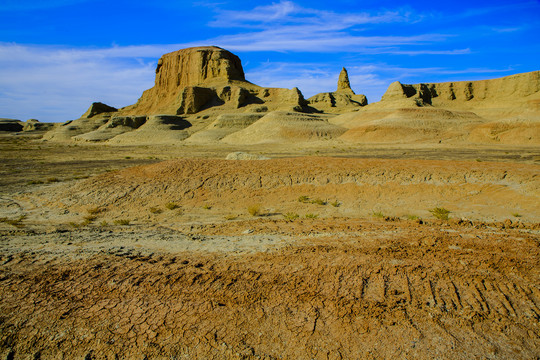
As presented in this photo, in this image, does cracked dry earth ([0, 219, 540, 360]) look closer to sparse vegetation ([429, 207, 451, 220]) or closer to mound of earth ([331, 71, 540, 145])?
sparse vegetation ([429, 207, 451, 220])

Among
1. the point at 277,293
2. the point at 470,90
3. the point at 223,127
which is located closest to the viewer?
the point at 277,293

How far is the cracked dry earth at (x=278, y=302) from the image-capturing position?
383cm

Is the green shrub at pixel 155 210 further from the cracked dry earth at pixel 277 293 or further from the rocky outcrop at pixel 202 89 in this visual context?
the rocky outcrop at pixel 202 89

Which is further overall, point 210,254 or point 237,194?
point 237,194

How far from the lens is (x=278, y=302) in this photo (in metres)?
4.49

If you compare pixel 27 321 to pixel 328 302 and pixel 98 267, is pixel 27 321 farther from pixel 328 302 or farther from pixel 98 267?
pixel 328 302

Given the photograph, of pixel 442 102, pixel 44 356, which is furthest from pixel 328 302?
pixel 442 102

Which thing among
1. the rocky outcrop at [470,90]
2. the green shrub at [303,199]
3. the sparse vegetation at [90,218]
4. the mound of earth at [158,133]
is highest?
the rocky outcrop at [470,90]

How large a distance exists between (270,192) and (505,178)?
1060 centimetres

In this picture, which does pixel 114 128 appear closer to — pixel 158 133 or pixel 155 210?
pixel 158 133

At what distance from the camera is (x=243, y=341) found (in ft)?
12.8

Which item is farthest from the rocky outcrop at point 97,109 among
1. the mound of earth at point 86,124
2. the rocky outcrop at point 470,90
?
the rocky outcrop at point 470,90

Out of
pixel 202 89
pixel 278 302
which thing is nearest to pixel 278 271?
pixel 278 302

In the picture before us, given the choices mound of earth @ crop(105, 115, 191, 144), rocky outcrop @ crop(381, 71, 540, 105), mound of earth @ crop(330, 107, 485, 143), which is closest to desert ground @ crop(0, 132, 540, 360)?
mound of earth @ crop(330, 107, 485, 143)
